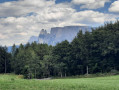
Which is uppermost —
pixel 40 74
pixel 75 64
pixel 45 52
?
pixel 45 52

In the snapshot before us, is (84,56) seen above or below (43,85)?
above

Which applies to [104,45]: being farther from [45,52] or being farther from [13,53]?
[13,53]

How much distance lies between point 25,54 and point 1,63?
20.5 m

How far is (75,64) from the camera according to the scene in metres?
62.9

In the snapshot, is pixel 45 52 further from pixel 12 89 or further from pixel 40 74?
pixel 12 89

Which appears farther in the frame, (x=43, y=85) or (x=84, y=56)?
(x=84, y=56)

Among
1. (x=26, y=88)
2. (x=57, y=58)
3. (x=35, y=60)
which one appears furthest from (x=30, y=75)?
(x=26, y=88)

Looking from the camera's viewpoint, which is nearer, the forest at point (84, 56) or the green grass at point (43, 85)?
the green grass at point (43, 85)

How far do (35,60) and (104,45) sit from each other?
3061 cm

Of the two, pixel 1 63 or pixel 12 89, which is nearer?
pixel 12 89

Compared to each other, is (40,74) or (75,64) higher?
(75,64)

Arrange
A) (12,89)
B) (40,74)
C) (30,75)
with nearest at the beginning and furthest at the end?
(12,89), (30,75), (40,74)

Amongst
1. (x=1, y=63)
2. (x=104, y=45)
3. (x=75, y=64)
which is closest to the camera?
(x=104, y=45)

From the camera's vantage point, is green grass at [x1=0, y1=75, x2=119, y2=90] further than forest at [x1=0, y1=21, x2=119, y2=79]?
No
